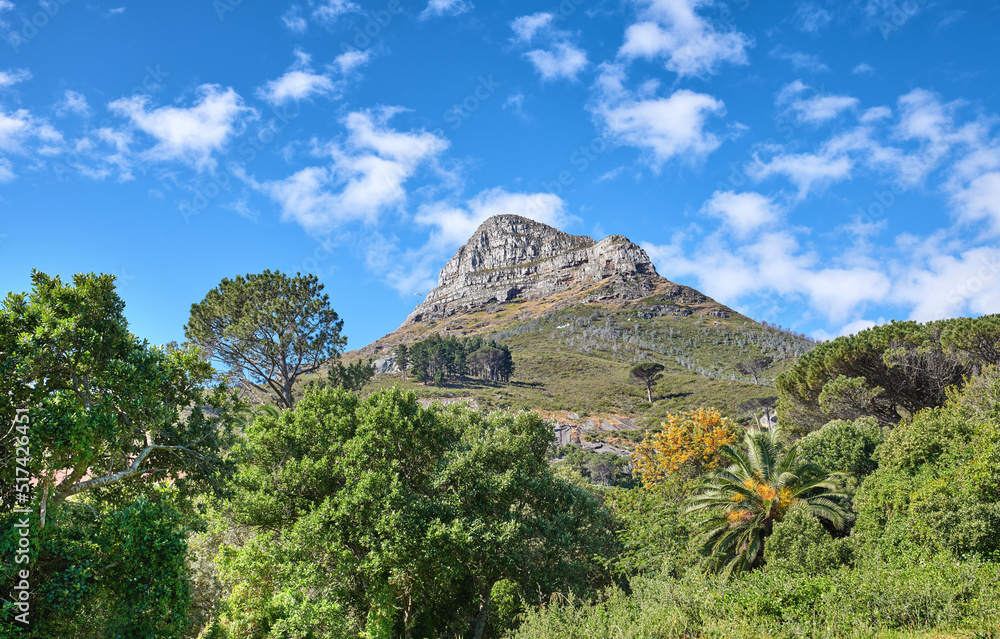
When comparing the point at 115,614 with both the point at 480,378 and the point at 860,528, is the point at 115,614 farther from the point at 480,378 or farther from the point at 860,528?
the point at 480,378

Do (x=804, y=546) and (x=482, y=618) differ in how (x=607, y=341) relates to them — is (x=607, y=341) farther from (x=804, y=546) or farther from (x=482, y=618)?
(x=482, y=618)

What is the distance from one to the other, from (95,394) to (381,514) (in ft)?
18.9

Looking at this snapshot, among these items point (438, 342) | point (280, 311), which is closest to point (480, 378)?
point (438, 342)

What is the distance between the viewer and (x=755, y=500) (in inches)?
624

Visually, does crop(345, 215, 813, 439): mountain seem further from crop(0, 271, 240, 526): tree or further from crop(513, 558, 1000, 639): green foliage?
crop(513, 558, 1000, 639): green foliage

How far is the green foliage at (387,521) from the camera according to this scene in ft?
36.4

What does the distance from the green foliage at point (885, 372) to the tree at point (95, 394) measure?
29212 millimetres

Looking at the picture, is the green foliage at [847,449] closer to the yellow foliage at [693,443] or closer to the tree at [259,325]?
the yellow foliage at [693,443]

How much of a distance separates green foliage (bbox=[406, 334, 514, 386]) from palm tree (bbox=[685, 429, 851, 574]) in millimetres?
61155

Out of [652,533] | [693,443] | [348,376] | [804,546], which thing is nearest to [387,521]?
[652,533]

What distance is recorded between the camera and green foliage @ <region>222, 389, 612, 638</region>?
11102 millimetres

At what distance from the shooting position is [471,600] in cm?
1365

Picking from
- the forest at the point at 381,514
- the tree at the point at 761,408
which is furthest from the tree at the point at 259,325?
the tree at the point at 761,408

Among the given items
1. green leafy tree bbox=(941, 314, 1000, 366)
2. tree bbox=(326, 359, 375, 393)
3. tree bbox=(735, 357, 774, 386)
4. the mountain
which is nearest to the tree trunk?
the mountain
